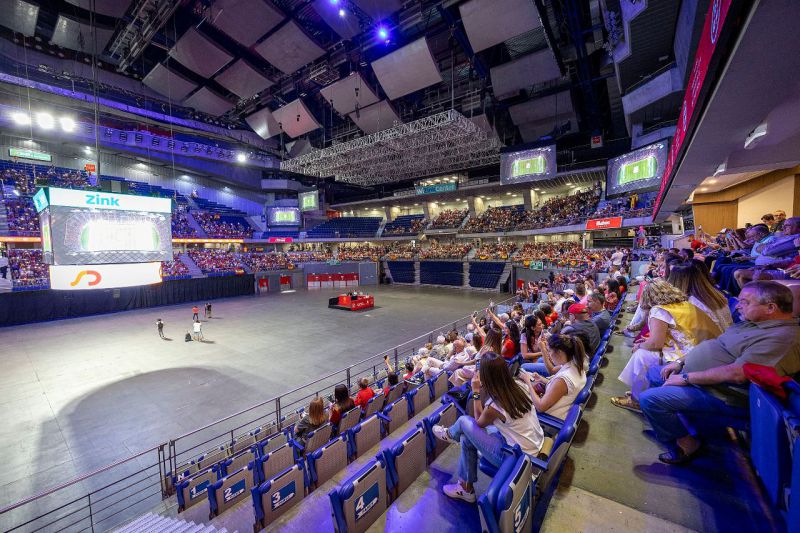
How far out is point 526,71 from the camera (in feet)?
54.7

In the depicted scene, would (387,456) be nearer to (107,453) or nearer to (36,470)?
(107,453)

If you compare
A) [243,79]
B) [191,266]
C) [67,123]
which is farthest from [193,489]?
[191,266]

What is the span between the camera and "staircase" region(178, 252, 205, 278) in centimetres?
2354

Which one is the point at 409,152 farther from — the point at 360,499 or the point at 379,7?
the point at 360,499

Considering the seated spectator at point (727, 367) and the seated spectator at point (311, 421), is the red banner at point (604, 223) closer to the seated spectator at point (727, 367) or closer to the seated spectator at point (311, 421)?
the seated spectator at point (727, 367)

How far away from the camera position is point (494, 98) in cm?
2080

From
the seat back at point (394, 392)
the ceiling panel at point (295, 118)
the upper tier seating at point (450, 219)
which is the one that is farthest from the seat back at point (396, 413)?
the upper tier seating at point (450, 219)

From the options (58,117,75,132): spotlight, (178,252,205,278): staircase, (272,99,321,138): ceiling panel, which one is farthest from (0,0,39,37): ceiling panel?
(178,252,205,278): staircase

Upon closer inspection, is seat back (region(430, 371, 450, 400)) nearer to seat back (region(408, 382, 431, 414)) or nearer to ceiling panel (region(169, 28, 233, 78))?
seat back (region(408, 382, 431, 414))

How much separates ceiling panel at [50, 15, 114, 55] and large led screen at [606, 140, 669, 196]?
101 feet

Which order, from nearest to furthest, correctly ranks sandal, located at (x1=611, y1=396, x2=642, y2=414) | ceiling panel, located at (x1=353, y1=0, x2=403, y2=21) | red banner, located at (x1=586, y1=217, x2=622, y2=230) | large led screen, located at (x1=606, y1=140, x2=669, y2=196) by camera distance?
sandal, located at (x1=611, y1=396, x2=642, y2=414) → ceiling panel, located at (x1=353, y1=0, x2=403, y2=21) → large led screen, located at (x1=606, y1=140, x2=669, y2=196) → red banner, located at (x1=586, y1=217, x2=622, y2=230)

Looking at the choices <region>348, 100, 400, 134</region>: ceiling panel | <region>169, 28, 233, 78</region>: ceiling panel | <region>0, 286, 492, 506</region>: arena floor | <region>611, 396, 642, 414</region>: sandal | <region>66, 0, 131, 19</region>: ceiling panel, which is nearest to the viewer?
<region>611, 396, 642, 414</region>: sandal

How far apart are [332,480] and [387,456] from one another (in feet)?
4.36

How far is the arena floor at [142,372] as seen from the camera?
5.89m
